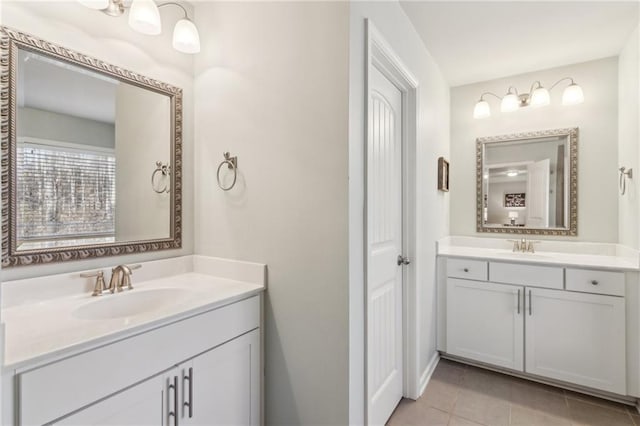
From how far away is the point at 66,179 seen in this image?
138 cm

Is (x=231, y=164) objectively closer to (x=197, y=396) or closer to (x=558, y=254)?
(x=197, y=396)

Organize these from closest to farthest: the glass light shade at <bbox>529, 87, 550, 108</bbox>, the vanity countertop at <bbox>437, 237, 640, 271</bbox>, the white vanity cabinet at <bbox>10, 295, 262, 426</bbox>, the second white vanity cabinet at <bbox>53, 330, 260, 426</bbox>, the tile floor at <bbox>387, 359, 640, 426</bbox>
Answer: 1. the white vanity cabinet at <bbox>10, 295, 262, 426</bbox>
2. the second white vanity cabinet at <bbox>53, 330, 260, 426</bbox>
3. the tile floor at <bbox>387, 359, 640, 426</bbox>
4. the vanity countertop at <bbox>437, 237, 640, 271</bbox>
5. the glass light shade at <bbox>529, 87, 550, 108</bbox>

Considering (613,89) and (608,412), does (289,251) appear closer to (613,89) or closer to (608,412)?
(608,412)

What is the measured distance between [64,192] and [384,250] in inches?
62.6

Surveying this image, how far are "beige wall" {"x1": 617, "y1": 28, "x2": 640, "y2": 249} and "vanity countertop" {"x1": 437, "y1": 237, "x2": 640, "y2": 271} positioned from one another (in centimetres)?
12

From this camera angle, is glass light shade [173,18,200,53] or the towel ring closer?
glass light shade [173,18,200,53]

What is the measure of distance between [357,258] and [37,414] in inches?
44.2

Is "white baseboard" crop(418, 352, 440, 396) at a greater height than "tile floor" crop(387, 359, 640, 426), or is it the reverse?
"white baseboard" crop(418, 352, 440, 396)

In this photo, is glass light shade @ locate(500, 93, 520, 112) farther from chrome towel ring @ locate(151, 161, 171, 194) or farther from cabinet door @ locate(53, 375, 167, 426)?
cabinet door @ locate(53, 375, 167, 426)

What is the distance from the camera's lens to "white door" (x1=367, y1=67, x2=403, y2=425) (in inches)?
62.7

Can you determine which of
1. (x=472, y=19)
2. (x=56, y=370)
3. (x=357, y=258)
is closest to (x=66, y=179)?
(x=56, y=370)

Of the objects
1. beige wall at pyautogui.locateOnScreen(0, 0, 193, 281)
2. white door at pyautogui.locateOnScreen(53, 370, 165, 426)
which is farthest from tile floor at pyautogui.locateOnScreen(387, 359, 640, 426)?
beige wall at pyautogui.locateOnScreen(0, 0, 193, 281)

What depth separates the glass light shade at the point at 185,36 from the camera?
5.01ft

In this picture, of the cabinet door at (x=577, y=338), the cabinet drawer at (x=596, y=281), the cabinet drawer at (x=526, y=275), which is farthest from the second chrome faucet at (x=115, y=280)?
the cabinet drawer at (x=596, y=281)
